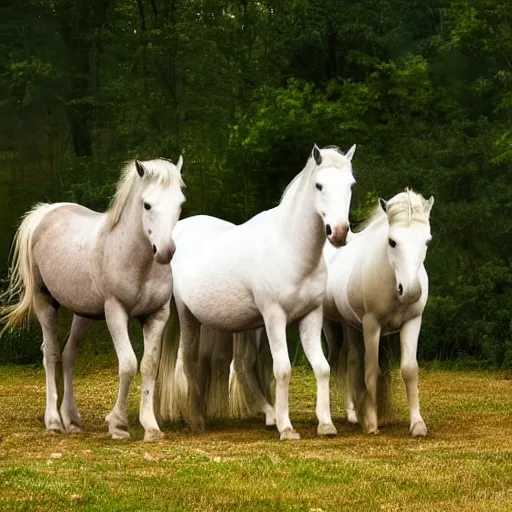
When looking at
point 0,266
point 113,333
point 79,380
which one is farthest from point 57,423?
point 0,266

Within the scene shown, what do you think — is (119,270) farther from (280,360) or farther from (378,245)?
(378,245)

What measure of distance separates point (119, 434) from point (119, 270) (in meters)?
1.43

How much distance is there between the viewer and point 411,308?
10.8 m

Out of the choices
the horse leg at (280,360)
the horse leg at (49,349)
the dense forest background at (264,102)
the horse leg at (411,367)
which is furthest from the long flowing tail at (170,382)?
the dense forest background at (264,102)

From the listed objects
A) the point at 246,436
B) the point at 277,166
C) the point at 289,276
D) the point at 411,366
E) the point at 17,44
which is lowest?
the point at 246,436

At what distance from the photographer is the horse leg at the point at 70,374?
11.9 meters

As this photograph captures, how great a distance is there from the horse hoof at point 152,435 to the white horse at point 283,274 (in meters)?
1.02

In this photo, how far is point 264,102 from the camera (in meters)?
30.5

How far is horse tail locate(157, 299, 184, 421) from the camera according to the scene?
39.6ft

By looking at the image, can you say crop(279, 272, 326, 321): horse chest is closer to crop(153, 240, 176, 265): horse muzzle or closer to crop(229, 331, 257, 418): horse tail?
crop(153, 240, 176, 265): horse muzzle

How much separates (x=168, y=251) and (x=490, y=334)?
Result: 11.9 m

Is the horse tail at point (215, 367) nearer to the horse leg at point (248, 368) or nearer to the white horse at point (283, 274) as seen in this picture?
the horse leg at point (248, 368)

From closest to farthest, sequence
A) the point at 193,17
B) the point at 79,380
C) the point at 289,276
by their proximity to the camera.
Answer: the point at 289,276
the point at 79,380
the point at 193,17

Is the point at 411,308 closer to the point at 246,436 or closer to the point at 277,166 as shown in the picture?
the point at 246,436
